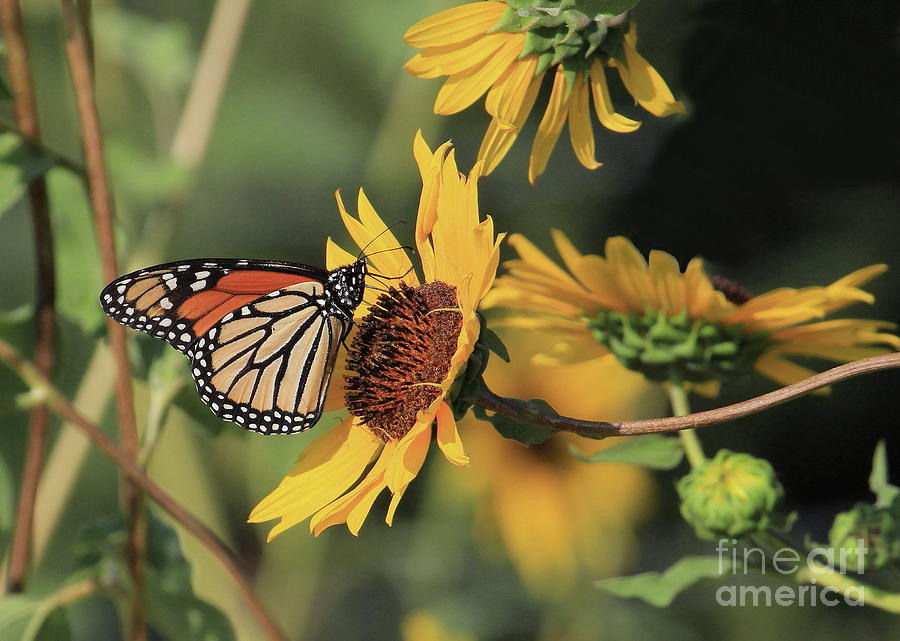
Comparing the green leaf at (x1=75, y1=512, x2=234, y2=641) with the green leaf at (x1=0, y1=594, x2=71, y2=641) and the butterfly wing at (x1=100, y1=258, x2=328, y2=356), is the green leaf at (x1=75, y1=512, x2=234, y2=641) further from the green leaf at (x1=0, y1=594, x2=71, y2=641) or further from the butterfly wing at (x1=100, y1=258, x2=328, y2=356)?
the butterfly wing at (x1=100, y1=258, x2=328, y2=356)

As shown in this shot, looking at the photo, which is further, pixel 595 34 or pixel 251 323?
pixel 251 323

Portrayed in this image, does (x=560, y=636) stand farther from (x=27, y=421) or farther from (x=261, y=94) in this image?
(x=261, y=94)

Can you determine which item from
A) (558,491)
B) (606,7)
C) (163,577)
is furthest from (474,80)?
(558,491)

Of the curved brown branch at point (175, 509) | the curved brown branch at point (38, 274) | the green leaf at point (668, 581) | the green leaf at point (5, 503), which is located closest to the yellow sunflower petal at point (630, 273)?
the green leaf at point (668, 581)

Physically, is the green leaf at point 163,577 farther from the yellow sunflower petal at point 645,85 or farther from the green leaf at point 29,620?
the yellow sunflower petal at point 645,85

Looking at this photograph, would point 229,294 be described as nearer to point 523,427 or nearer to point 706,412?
point 523,427

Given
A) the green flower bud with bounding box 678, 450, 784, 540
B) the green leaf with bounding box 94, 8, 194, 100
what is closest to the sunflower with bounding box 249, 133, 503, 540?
the green flower bud with bounding box 678, 450, 784, 540
